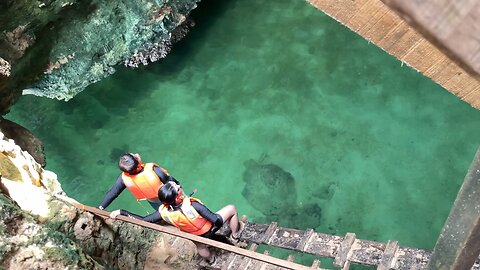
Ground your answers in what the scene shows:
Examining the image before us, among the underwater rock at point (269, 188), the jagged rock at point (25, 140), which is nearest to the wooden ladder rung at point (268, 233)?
the underwater rock at point (269, 188)

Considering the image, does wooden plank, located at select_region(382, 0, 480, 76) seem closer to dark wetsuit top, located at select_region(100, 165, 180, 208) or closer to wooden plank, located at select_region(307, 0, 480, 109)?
wooden plank, located at select_region(307, 0, 480, 109)

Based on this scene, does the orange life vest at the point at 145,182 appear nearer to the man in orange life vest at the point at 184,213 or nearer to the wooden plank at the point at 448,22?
the man in orange life vest at the point at 184,213

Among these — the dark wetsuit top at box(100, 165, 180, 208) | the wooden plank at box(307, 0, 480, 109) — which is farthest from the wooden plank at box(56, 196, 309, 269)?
the wooden plank at box(307, 0, 480, 109)

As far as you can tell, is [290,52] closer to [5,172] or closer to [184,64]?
[184,64]

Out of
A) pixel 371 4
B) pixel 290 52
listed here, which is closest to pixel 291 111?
pixel 290 52

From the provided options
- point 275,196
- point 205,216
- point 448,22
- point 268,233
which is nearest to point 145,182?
point 205,216
